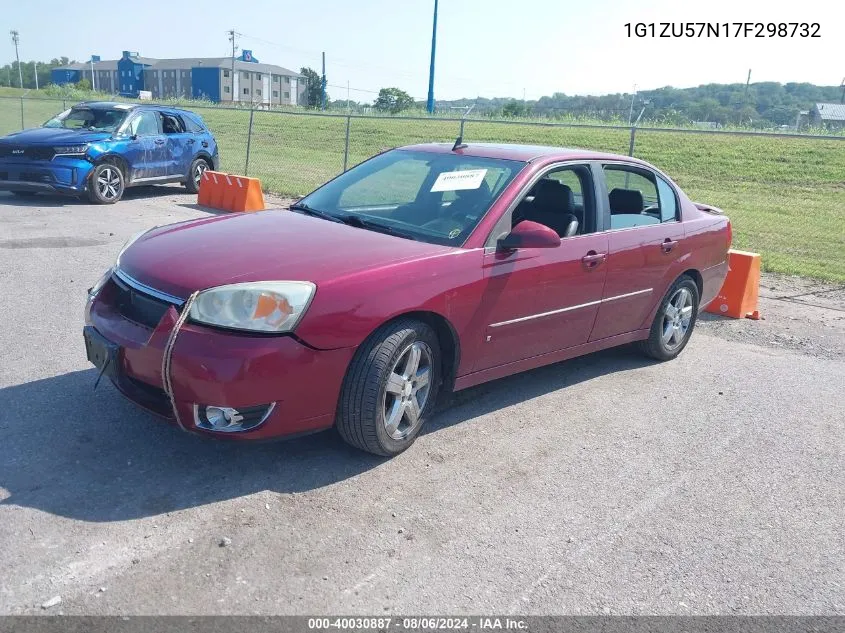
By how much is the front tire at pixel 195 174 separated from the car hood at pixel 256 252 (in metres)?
10.9

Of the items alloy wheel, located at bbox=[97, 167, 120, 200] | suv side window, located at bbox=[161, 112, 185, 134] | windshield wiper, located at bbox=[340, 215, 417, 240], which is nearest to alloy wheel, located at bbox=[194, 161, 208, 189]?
suv side window, located at bbox=[161, 112, 185, 134]

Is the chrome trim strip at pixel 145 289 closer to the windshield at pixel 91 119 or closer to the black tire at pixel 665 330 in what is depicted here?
the black tire at pixel 665 330

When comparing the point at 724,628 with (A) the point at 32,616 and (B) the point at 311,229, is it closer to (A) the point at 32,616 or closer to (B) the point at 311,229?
(A) the point at 32,616

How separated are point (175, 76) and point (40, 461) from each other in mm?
121369

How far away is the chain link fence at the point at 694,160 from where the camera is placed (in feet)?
41.6

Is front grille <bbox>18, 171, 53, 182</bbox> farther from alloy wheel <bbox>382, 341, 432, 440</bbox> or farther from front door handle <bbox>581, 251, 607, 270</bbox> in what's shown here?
alloy wheel <bbox>382, 341, 432, 440</bbox>

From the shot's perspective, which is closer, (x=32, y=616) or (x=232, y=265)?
(x=32, y=616)

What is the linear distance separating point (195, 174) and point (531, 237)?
39.4 ft

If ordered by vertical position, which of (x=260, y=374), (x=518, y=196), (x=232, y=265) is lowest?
(x=260, y=374)

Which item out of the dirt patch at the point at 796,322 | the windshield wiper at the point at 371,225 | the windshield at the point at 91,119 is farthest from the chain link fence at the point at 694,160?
the windshield wiper at the point at 371,225

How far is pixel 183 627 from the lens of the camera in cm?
274

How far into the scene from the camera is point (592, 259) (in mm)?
5125

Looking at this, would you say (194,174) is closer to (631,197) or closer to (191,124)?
(191,124)

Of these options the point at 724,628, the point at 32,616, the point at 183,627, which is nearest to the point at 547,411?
the point at 724,628
